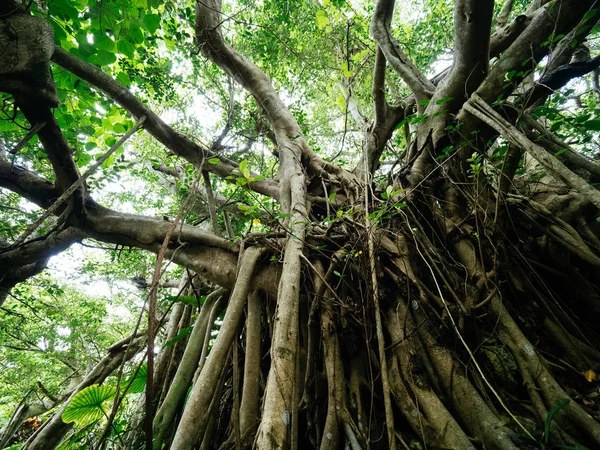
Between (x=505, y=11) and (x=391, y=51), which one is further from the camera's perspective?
(x=505, y=11)

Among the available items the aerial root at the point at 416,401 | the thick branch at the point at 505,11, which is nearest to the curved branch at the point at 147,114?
the aerial root at the point at 416,401

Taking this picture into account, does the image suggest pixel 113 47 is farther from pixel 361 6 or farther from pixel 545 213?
pixel 361 6

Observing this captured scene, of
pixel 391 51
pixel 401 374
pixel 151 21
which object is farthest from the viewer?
pixel 391 51

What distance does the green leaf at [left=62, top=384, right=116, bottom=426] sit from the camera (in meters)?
1.72

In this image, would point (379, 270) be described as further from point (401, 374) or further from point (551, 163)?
point (551, 163)

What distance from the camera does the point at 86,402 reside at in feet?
5.70

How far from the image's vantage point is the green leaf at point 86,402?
1716 mm

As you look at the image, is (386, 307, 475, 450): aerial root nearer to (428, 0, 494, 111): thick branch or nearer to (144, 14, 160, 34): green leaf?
(428, 0, 494, 111): thick branch

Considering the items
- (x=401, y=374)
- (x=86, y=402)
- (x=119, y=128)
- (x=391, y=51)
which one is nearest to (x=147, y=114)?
(x=119, y=128)

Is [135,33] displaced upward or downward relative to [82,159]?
upward

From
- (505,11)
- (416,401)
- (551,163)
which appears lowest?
(416,401)

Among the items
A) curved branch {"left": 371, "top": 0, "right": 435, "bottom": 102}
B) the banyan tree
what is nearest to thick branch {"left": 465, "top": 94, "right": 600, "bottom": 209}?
the banyan tree

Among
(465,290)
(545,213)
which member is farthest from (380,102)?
(465,290)

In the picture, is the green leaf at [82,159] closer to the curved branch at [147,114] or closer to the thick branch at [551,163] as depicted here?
the curved branch at [147,114]
